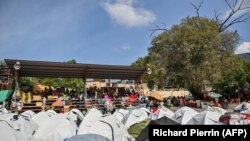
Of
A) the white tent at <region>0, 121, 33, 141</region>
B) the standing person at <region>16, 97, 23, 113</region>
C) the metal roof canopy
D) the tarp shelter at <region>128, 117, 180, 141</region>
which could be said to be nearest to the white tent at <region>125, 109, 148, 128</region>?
the tarp shelter at <region>128, 117, 180, 141</region>

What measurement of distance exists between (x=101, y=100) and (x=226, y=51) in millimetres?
17702

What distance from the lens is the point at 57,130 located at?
9242mm

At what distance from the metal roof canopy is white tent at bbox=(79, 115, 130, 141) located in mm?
16290

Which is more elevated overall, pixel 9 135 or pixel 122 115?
pixel 9 135

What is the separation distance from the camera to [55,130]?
30.2ft

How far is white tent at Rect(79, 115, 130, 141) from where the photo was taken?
29.5 ft

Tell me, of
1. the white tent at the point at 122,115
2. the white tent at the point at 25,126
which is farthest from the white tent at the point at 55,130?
the white tent at the point at 122,115

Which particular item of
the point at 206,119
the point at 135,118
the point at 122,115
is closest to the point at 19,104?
the point at 122,115

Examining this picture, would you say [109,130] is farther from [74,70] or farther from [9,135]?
[74,70]

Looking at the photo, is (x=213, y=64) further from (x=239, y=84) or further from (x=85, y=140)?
(x=85, y=140)

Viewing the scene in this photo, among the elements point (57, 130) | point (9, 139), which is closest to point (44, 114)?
point (57, 130)

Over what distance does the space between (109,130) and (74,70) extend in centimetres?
1908

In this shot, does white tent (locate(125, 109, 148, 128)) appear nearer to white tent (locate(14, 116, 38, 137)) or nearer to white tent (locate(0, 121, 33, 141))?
white tent (locate(14, 116, 38, 137))

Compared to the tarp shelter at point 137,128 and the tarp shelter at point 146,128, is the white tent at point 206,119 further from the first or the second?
the tarp shelter at point 137,128
